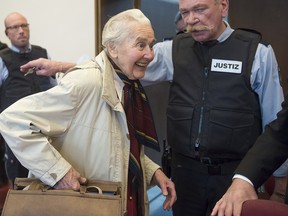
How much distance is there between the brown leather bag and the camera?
119cm

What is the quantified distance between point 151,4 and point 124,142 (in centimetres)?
222

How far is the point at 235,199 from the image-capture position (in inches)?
40.3

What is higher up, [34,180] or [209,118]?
[209,118]

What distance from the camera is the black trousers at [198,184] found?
1.72 meters

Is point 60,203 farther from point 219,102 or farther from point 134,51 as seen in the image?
point 219,102

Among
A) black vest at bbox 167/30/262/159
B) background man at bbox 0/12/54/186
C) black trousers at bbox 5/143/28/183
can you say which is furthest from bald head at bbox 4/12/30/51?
black vest at bbox 167/30/262/159

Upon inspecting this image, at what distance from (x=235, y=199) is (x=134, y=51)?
0.66 m

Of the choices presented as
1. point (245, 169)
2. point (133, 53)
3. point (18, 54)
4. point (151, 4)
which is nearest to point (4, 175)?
point (18, 54)

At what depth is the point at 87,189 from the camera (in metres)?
1.28

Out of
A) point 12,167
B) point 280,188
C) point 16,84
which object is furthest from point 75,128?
point 16,84

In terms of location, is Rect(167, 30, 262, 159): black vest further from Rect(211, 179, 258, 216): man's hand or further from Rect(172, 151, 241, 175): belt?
Rect(211, 179, 258, 216): man's hand

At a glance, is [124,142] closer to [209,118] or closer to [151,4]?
[209,118]

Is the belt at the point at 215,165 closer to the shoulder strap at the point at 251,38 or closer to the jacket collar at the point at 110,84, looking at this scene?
the shoulder strap at the point at 251,38

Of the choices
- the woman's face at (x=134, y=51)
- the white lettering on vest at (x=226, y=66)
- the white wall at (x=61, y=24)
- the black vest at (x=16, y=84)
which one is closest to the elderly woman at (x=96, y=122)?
the woman's face at (x=134, y=51)
